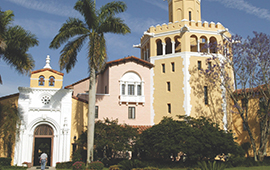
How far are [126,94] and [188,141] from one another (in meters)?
9.98

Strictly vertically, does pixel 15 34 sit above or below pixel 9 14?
below

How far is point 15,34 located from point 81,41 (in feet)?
16.7

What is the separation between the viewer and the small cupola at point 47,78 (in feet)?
88.2

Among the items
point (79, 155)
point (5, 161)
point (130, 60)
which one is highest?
point (130, 60)

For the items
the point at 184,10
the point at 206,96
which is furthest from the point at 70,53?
the point at 184,10

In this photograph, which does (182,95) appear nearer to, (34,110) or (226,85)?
(226,85)

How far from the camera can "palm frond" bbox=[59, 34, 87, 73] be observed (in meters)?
22.1

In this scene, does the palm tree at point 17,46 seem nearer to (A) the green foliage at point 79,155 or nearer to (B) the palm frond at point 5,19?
(B) the palm frond at point 5,19

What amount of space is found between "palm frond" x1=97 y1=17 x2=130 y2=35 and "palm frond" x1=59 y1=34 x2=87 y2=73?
71.9 inches

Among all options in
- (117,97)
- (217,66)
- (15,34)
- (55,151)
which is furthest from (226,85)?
(15,34)

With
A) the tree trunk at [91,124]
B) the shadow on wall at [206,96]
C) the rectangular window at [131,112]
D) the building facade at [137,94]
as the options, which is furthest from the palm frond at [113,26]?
the shadow on wall at [206,96]

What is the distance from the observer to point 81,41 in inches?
907

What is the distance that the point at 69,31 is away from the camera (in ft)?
72.5

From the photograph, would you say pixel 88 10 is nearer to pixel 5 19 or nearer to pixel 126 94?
pixel 5 19
